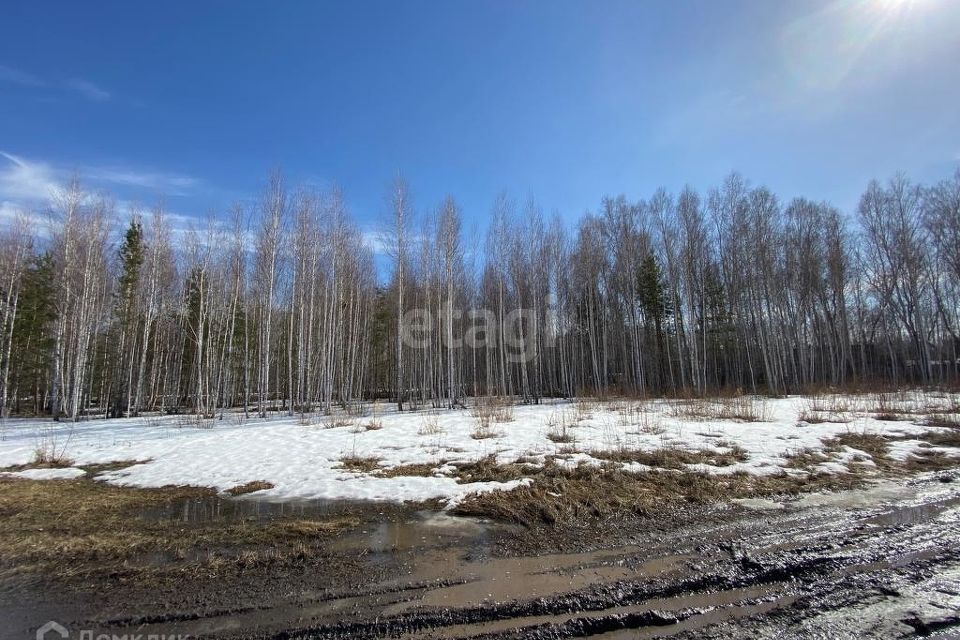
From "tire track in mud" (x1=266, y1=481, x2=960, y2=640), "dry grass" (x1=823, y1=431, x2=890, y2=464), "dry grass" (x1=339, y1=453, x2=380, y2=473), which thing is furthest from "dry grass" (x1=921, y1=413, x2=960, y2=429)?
"dry grass" (x1=339, y1=453, x2=380, y2=473)

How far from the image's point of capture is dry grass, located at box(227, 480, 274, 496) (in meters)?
5.89

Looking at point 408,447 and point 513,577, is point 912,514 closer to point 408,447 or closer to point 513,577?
point 513,577

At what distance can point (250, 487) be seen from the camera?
240 inches

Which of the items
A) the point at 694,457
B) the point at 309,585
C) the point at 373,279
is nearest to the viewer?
the point at 309,585

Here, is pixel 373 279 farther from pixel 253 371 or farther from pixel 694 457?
pixel 694 457

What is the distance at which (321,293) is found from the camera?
2166 centimetres

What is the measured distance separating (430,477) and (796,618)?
15.8 feet

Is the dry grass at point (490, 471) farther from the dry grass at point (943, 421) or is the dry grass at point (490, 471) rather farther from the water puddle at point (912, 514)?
the dry grass at point (943, 421)

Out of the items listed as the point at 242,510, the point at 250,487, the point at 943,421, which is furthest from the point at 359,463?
the point at 943,421

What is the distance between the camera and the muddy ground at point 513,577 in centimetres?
262

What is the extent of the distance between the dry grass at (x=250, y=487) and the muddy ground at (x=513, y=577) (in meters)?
1.04

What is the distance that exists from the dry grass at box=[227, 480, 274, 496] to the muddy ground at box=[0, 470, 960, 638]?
3.40 feet

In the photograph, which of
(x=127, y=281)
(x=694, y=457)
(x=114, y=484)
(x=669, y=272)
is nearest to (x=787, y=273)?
(x=669, y=272)

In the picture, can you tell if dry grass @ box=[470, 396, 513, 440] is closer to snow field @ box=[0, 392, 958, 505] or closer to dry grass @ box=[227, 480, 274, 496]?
snow field @ box=[0, 392, 958, 505]
